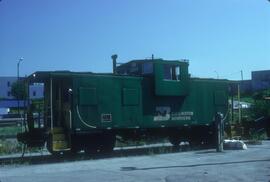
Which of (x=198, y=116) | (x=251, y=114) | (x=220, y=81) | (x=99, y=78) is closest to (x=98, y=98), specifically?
(x=99, y=78)

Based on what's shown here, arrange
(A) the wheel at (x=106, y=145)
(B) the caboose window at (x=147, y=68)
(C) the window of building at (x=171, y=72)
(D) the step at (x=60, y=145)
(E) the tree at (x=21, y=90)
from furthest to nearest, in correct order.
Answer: (C) the window of building at (x=171, y=72)
(B) the caboose window at (x=147, y=68)
(E) the tree at (x=21, y=90)
(A) the wheel at (x=106, y=145)
(D) the step at (x=60, y=145)

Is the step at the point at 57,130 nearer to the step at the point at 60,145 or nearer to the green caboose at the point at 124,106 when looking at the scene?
the green caboose at the point at 124,106

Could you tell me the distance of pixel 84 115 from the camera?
61.9 feet


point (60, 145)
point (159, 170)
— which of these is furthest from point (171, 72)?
point (159, 170)

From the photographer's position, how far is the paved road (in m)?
11.8

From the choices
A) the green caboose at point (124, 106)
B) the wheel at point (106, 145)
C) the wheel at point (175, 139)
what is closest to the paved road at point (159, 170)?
the green caboose at point (124, 106)

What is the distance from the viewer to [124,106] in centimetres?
2019

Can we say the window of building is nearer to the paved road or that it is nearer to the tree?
the paved road

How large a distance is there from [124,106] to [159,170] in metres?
6.99

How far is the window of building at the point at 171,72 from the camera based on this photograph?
21062 millimetres

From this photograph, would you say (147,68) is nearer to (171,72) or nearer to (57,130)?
(171,72)

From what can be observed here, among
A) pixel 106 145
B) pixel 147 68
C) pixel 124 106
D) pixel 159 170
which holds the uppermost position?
pixel 147 68

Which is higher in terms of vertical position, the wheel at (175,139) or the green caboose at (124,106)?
the green caboose at (124,106)

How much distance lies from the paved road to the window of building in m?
4.99
